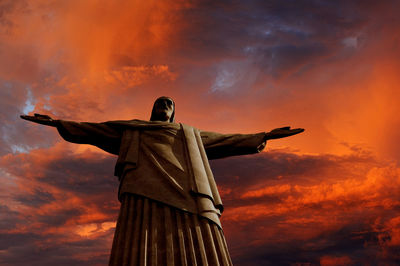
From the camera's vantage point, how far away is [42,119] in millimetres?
9234

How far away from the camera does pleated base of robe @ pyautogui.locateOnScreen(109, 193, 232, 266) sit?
7203 millimetres

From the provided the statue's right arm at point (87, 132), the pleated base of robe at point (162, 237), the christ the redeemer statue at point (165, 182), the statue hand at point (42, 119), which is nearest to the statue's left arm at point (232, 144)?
the christ the redeemer statue at point (165, 182)

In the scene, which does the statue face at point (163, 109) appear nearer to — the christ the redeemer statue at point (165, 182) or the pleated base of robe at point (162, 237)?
the christ the redeemer statue at point (165, 182)

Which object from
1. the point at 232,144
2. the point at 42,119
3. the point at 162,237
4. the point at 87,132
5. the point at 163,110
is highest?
the point at 163,110

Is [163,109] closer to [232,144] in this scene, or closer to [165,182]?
[232,144]

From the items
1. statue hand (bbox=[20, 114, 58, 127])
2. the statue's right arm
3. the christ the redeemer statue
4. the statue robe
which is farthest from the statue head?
statue hand (bbox=[20, 114, 58, 127])

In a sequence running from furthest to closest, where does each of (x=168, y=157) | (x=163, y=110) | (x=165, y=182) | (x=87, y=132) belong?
(x=163, y=110) → (x=87, y=132) → (x=168, y=157) → (x=165, y=182)

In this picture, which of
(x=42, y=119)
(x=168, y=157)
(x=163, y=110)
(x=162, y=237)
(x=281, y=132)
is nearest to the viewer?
(x=162, y=237)

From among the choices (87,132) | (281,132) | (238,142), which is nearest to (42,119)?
(87,132)

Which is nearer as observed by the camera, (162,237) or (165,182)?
(162,237)

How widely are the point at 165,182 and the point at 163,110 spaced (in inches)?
104

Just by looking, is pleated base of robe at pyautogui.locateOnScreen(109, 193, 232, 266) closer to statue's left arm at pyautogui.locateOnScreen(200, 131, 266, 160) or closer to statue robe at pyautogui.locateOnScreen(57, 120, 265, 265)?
statue robe at pyautogui.locateOnScreen(57, 120, 265, 265)

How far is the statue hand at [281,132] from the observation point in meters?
10.1

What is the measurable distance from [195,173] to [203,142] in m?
1.70
